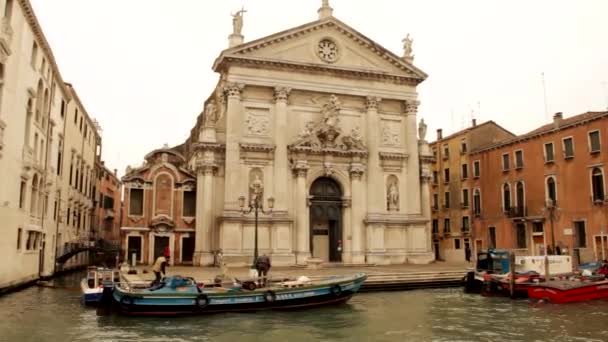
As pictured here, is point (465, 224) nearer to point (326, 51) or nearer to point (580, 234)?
point (580, 234)

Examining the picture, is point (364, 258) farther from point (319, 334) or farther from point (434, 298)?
point (319, 334)

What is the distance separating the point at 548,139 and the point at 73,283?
87.9ft

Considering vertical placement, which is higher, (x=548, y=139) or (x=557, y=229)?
(x=548, y=139)

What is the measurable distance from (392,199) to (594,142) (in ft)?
36.7

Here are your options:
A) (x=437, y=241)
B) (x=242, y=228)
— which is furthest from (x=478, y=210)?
(x=242, y=228)

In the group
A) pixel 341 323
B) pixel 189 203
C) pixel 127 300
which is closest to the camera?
pixel 341 323

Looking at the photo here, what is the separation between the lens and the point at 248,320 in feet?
49.3

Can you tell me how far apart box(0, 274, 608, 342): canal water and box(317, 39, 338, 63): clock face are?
16805mm

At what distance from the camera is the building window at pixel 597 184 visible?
2853cm

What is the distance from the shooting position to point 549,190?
3181 centimetres

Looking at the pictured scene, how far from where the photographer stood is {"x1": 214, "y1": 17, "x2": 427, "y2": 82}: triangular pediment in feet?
98.0

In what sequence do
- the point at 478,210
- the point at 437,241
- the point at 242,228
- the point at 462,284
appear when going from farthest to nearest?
the point at 437,241, the point at 478,210, the point at 242,228, the point at 462,284

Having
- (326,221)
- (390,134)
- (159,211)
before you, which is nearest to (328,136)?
(390,134)

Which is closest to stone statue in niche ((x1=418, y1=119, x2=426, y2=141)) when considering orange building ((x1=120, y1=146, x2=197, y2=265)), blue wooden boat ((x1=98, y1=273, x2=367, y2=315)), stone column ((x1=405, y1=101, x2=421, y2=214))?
stone column ((x1=405, y1=101, x2=421, y2=214))
